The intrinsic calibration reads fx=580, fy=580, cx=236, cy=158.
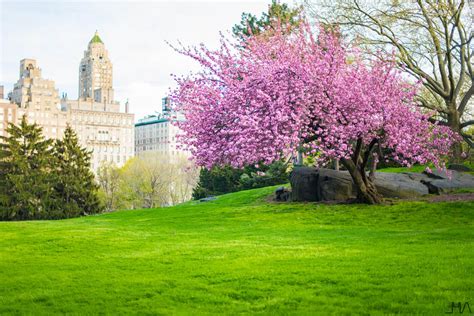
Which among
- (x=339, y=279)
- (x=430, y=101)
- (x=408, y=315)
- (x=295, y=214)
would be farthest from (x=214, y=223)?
(x=430, y=101)

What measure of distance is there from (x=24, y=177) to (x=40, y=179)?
5.26 ft

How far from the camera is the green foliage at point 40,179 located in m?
59.2

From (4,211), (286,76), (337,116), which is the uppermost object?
(286,76)

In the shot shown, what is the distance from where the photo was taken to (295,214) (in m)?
22.3

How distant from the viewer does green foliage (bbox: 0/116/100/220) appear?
59156mm

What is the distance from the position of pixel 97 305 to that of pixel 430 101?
3219 cm

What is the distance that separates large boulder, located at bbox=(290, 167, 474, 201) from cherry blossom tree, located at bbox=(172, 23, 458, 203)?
6.37ft

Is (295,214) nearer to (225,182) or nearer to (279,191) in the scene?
(279,191)

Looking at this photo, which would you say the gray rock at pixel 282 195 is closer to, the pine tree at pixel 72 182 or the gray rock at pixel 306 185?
the gray rock at pixel 306 185

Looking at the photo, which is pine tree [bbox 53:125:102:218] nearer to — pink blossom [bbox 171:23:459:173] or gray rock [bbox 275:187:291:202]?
gray rock [bbox 275:187:291:202]

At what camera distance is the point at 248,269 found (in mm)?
10492

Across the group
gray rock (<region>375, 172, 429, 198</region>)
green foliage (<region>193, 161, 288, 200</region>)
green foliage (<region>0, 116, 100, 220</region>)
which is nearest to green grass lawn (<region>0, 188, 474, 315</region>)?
gray rock (<region>375, 172, 429, 198</region>)

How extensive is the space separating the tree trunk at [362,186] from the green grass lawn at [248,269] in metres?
3.39
